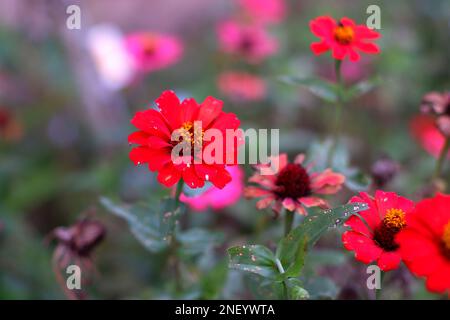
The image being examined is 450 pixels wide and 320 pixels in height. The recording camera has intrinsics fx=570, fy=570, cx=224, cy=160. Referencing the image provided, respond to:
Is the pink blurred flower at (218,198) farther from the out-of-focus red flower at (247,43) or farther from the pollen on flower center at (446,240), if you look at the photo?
the pollen on flower center at (446,240)

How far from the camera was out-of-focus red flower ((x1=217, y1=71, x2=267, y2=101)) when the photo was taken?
1.62 metres

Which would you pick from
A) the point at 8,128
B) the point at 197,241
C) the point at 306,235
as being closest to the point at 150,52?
the point at 8,128

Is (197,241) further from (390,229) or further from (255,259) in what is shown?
(390,229)

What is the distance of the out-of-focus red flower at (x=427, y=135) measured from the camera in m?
1.46

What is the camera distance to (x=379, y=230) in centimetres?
70

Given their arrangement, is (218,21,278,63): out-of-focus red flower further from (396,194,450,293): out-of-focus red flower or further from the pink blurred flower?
(396,194,450,293): out-of-focus red flower

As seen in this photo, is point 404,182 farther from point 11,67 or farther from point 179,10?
point 179,10

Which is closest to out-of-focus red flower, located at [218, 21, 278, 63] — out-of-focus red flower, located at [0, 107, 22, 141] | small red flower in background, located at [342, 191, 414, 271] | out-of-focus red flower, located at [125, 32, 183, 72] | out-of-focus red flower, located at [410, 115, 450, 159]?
out-of-focus red flower, located at [125, 32, 183, 72]

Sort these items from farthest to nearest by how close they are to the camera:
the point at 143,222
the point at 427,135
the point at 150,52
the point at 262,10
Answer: the point at 262,10 < the point at 427,135 < the point at 150,52 < the point at 143,222

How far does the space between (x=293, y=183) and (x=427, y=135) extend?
0.87m

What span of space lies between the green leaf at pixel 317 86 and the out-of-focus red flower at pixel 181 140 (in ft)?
0.61

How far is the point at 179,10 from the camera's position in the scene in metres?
2.41

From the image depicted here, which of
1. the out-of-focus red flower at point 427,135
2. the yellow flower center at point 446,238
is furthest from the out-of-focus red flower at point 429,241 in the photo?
the out-of-focus red flower at point 427,135
